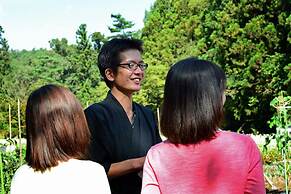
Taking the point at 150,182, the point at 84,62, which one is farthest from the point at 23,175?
the point at 84,62

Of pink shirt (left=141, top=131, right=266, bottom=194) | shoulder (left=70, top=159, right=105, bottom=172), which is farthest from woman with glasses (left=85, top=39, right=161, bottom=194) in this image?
pink shirt (left=141, top=131, right=266, bottom=194)

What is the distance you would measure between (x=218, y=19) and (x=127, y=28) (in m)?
13.4

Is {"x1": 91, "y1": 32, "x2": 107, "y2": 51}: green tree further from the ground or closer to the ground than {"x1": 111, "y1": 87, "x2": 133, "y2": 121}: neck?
further from the ground

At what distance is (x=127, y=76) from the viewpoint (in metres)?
2.21

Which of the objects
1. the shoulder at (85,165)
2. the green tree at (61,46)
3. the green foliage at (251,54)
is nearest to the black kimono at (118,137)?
the shoulder at (85,165)

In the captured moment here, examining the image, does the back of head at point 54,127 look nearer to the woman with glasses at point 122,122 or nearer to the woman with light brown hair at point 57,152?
the woman with light brown hair at point 57,152

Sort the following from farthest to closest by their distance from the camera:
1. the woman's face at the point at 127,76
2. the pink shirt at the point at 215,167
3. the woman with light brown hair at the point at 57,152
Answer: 1. the woman's face at the point at 127,76
2. the woman with light brown hair at the point at 57,152
3. the pink shirt at the point at 215,167

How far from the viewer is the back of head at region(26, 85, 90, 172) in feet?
5.55

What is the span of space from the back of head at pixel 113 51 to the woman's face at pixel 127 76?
23 millimetres

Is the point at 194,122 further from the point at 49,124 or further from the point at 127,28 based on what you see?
the point at 127,28

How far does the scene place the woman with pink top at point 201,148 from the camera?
5.06 ft

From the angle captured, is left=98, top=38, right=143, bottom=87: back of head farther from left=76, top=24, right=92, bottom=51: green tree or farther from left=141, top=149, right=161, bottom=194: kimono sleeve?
left=76, top=24, right=92, bottom=51: green tree

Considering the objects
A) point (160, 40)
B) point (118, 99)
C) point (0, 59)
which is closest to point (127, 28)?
point (160, 40)

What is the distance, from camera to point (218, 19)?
20.5m
